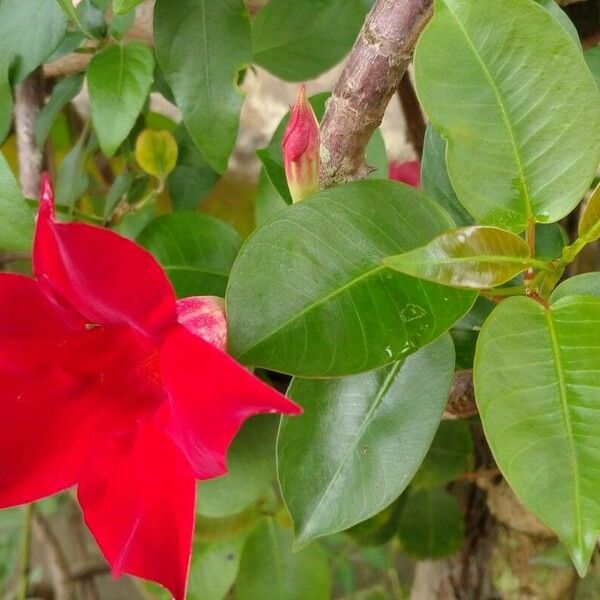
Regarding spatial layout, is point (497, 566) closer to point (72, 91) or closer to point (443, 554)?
point (443, 554)

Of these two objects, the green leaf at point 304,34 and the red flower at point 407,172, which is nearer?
the green leaf at point 304,34

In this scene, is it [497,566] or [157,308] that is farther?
[497,566]

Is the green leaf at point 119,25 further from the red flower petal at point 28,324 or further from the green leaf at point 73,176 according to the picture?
the red flower petal at point 28,324

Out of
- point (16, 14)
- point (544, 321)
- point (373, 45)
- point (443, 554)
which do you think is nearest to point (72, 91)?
point (16, 14)

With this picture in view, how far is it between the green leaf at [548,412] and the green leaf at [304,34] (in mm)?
445

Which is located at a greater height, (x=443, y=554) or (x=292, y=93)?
(x=292, y=93)

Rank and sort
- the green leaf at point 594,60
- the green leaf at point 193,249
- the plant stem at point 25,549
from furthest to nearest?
the plant stem at point 25,549, the green leaf at point 193,249, the green leaf at point 594,60

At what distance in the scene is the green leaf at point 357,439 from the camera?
41cm

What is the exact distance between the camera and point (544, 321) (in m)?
0.36

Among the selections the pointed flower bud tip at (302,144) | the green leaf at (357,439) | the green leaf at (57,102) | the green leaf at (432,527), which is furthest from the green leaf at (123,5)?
the green leaf at (432,527)

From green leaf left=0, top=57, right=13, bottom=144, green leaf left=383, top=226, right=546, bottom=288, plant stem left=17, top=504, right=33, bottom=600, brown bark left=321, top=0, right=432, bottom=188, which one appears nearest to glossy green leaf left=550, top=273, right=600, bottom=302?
green leaf left=383, top=226, right=546, bottom=288

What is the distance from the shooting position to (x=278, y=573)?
32.6 inches

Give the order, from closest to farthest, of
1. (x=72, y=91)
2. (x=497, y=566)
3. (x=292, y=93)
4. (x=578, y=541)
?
(x=578, y=541) < (x=72, y=91) < (x=497, y=566) < (x=292, y=93)

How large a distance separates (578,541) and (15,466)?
263mm
